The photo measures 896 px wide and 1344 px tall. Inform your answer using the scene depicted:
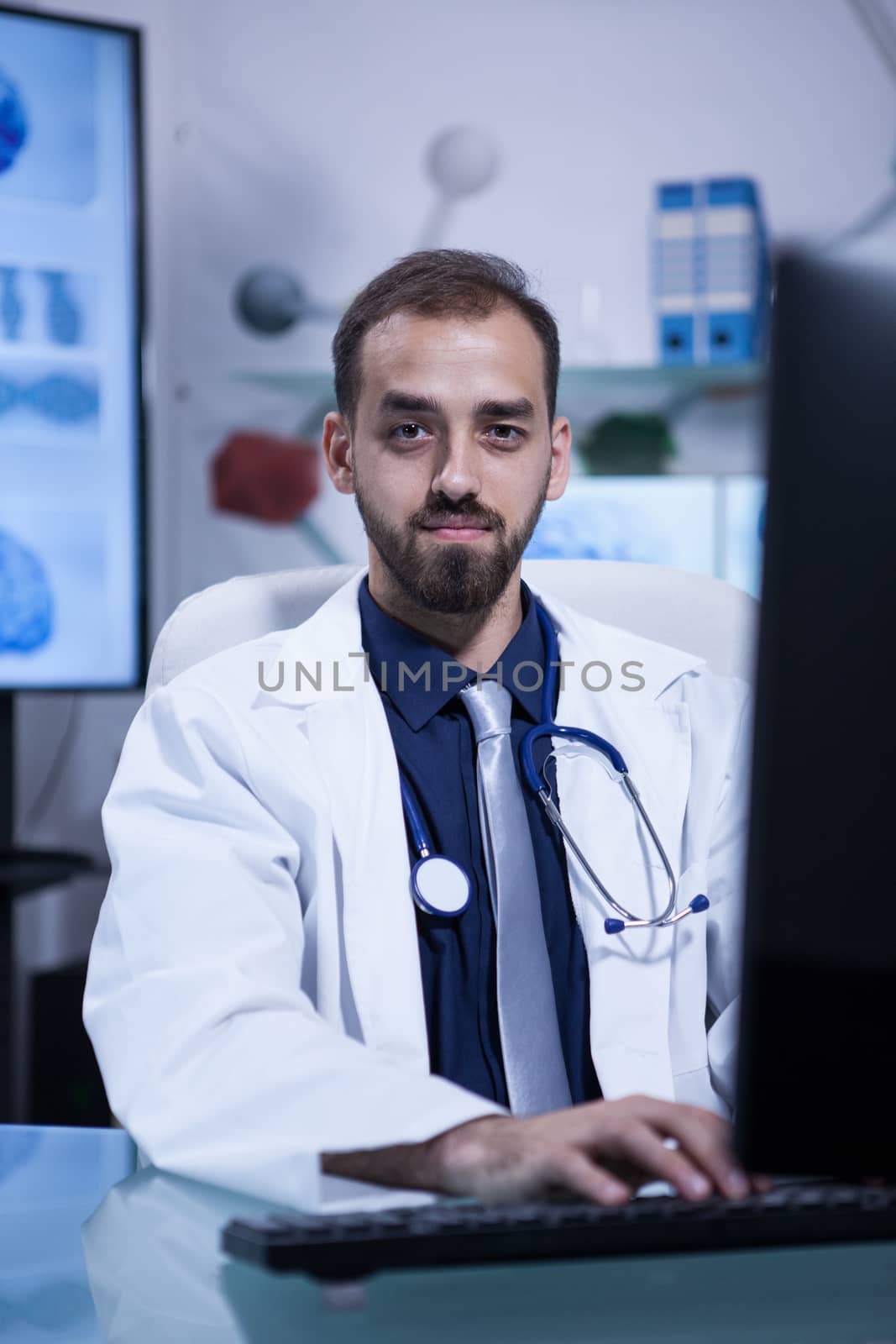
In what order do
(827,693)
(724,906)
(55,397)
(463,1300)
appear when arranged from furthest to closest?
1. (55,397)
2. (724,906)
3. (463,1300)
4. (827,693)

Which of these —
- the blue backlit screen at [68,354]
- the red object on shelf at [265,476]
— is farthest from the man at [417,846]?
the red object on shelf at [265,476]

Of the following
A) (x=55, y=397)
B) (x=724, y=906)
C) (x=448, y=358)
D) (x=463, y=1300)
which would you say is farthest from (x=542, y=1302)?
(x=55, y=397)

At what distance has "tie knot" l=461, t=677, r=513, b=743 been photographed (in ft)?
3.99

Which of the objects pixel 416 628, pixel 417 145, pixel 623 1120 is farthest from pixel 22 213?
pixel 623 1120

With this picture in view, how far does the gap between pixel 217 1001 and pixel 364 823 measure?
32cm

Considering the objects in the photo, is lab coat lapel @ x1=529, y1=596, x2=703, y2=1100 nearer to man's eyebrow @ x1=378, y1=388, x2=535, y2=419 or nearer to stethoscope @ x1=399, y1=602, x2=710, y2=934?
stethoscope @ x1=399, y1=602, x2=710, y2=934

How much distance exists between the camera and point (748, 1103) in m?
0.47

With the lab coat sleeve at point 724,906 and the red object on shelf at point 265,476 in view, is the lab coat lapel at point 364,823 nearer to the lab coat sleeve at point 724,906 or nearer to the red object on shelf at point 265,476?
the lab coat sleeve at point 724,906

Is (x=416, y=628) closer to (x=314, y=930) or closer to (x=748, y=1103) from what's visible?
(x=314, y=930)

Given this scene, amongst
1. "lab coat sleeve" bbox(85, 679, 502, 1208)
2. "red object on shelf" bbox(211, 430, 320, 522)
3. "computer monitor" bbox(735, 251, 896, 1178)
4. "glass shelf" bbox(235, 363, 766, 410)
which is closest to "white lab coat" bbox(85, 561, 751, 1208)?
"lab coat sleeve" bbox(85, 679, 502, 1208)

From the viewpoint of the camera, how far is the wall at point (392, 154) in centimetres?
261

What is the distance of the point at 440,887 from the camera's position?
112 centimetres

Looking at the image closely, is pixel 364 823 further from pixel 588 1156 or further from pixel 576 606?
pixel 588 1156

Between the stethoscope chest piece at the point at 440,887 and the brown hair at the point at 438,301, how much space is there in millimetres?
520
